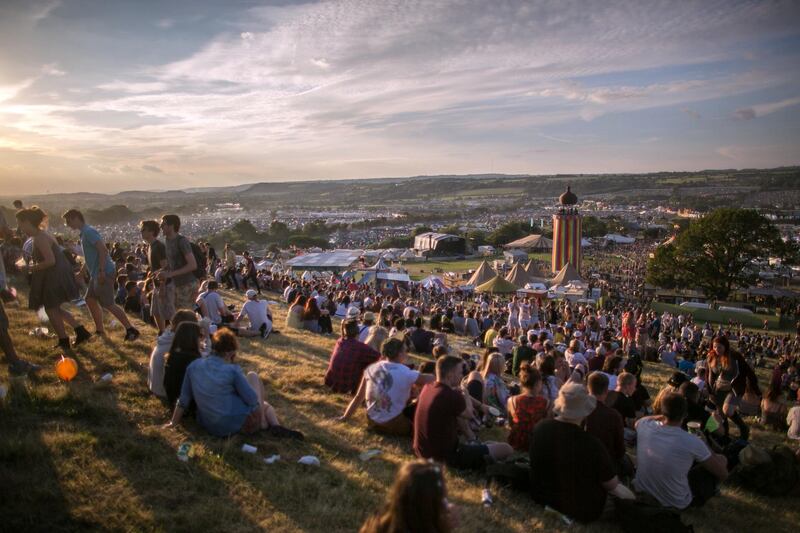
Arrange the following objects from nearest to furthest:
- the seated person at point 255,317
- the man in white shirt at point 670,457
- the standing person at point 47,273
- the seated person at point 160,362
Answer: the man in white shirt at point 670,457, the seated person at point 160,362, the standing person at point 47,273, the seated person at point 255,317

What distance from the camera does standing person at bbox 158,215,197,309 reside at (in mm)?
6469

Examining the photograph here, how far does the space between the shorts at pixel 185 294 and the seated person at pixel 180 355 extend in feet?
6.95

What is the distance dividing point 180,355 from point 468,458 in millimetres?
2629

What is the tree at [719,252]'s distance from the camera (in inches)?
1348

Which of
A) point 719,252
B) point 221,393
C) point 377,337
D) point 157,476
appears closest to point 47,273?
point 221,393

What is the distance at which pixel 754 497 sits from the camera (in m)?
5.03

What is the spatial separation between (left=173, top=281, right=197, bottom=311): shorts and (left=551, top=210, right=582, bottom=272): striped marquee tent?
1415 inches

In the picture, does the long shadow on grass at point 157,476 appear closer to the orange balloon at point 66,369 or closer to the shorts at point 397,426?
the orange balloon at point 66,369

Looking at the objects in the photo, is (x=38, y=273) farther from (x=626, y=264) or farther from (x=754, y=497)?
(x=626, y=264)

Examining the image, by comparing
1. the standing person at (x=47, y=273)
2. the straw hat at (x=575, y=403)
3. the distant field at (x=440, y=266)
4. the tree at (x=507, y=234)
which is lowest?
the distant field at (x=440, y=266)

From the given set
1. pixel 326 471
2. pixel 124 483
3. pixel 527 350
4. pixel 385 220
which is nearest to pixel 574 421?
pixel 326 471

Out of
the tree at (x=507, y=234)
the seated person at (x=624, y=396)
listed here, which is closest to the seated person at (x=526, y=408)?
the seated person at (x=624, y=396)

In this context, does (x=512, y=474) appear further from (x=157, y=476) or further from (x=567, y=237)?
(x=567, y=237)

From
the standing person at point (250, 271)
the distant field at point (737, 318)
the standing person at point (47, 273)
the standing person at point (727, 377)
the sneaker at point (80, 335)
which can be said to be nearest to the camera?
the standing person at point (47, 273)
